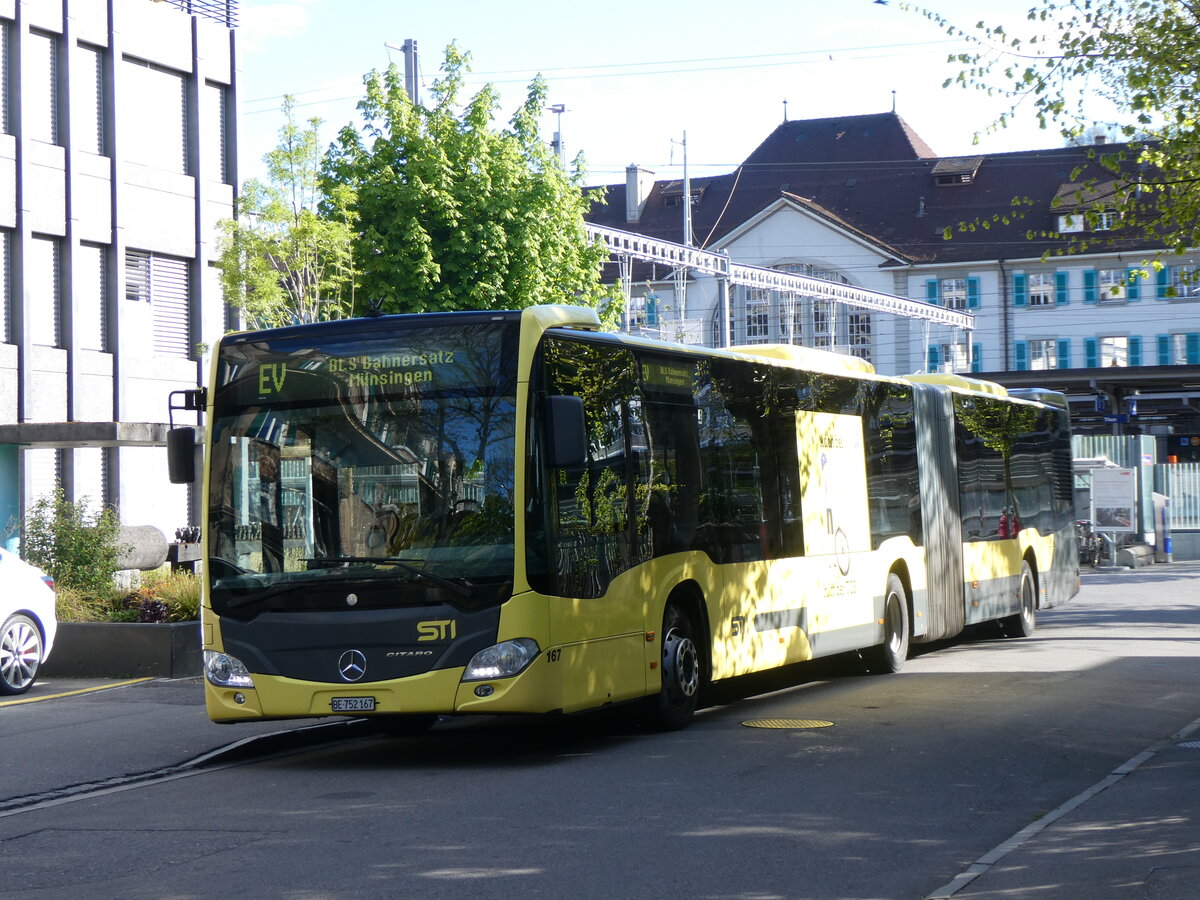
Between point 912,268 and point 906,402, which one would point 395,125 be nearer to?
point 906,402

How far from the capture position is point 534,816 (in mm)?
8766

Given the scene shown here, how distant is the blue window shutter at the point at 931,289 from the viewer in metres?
78.9

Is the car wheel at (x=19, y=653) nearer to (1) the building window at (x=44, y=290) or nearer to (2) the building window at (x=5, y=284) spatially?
(2) the building window at (x=5, y=284)

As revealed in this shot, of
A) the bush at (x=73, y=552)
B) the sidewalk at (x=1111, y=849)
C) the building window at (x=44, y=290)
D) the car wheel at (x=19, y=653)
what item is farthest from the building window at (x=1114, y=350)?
the sidewalk at (x=1111, y=849)

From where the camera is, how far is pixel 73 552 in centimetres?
1833

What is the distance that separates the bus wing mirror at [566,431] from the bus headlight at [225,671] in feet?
8.06

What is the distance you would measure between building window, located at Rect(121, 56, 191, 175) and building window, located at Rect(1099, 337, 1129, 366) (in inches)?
2119

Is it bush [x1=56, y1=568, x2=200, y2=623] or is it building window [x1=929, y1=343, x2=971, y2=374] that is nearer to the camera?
bush [x1=56, y1=568, x2=200, y2=623]

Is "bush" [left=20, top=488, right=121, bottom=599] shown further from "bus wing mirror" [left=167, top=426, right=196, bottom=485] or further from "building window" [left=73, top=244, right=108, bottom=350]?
"building window" [left=73, top=244, right=108, bottom=350]

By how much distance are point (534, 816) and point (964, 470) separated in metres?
12.0

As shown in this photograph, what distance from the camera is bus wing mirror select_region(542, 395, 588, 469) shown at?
405 inches

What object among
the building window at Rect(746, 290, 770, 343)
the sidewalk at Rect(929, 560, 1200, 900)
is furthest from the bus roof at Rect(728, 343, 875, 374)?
the building window at Rect(746, 290, 770, 343)

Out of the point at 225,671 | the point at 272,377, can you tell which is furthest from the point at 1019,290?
the point at 225,671

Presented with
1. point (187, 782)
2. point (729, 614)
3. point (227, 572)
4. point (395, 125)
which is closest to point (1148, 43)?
point (729, 614)
